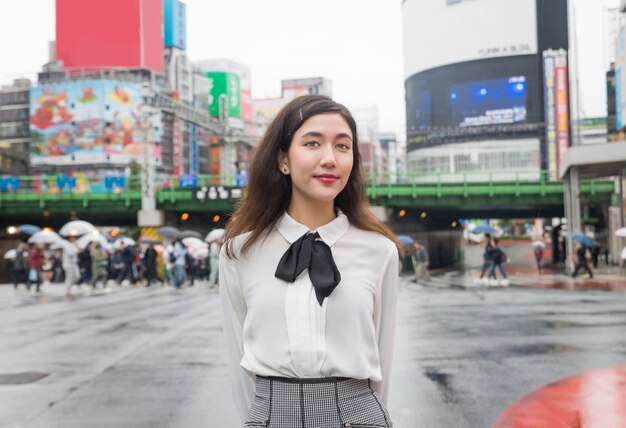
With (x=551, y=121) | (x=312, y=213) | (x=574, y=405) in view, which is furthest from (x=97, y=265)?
(x=551, y=121)

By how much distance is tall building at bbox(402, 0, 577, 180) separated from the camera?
264 feet

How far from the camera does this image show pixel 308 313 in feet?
8.41

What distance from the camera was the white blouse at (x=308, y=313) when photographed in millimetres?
2547

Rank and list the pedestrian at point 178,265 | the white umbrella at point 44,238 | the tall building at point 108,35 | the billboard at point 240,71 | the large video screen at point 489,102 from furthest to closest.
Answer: the billboard at point 240,71 → the large video screen at point 489,102 → the tall building at point 108,35 → the white umbrella at point 44,238 → the pedestrian at point 178,265

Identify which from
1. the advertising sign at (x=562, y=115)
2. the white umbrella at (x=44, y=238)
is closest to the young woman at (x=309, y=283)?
the white umbrella at (x=44, y=238)

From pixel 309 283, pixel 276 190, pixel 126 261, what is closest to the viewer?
pixel 309 283

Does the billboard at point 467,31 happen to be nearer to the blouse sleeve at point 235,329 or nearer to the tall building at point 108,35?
the tall building at point 108,35

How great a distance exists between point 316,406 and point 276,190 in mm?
799

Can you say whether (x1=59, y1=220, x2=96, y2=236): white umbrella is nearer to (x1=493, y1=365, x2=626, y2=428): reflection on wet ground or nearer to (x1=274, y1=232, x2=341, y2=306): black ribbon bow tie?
(x1=493, y1=365, x2=626, y2=428): reflection on wet ground

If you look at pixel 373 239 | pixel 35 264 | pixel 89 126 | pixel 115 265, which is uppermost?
pixel 89 126

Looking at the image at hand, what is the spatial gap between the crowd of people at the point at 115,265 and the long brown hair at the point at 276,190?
2055 cm

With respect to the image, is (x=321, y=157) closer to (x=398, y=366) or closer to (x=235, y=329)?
(x=235, y=329)

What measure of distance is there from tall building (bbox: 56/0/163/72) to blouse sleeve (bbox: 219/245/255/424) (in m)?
47.6

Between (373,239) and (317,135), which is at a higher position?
(317,135)
